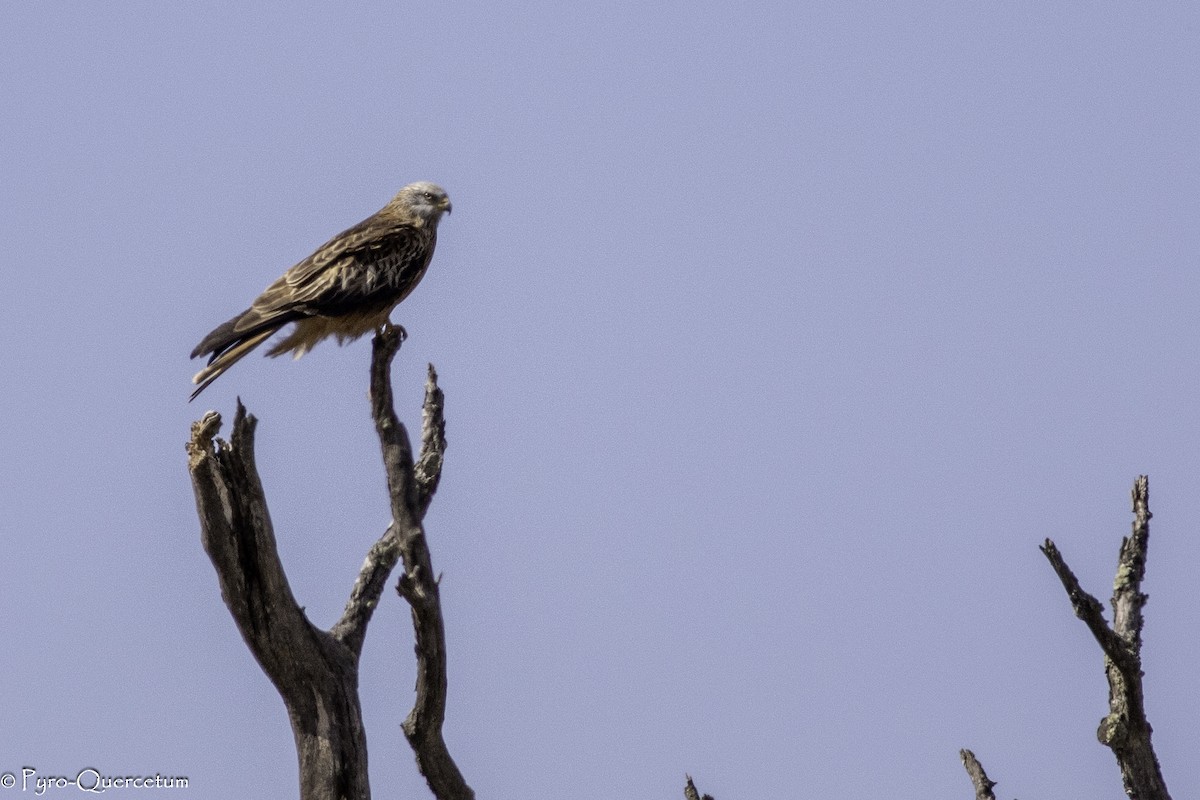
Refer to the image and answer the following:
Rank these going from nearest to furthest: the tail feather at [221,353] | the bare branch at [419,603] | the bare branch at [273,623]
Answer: the bare branch at [273,623] < the bare branch at [419,603] < the tail feather at [221,353]

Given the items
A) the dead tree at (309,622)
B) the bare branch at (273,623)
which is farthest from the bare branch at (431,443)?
the bare branch at (273,623)

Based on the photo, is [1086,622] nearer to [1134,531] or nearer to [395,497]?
[1134,531]

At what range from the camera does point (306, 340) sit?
1043 cm

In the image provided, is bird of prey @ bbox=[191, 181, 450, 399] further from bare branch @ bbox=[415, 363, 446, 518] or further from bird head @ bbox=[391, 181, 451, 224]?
bare branch @ bbox=[415, 363, 446, 518]

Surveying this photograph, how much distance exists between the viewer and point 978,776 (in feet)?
25.9

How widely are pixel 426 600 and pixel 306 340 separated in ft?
10.6

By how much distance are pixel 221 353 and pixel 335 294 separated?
99 centimetres

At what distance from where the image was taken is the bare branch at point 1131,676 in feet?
25.4

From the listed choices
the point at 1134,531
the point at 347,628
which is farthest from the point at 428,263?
the point at 1134,531

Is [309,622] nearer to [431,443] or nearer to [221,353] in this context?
[431,443]

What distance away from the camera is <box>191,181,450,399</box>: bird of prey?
973 centimetres

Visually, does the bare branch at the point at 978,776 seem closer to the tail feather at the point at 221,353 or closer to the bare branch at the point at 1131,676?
the bare branch at the point at 1131,676

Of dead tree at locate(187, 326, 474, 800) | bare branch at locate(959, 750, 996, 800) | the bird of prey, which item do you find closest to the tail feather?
the bird of prey

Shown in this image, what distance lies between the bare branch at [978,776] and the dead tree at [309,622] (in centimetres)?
269
